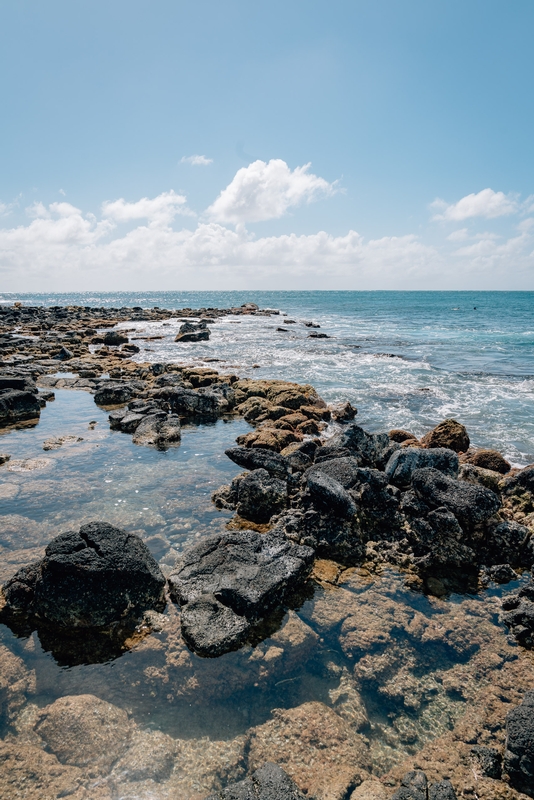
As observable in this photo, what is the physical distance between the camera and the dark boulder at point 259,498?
984 cm

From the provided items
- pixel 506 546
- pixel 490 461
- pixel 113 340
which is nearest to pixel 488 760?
pixel 506 546

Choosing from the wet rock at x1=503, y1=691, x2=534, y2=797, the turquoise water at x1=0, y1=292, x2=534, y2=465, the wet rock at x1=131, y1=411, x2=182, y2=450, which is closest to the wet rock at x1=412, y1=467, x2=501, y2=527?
the wet rock at x1=503, y1=691, x2=534, y2=797

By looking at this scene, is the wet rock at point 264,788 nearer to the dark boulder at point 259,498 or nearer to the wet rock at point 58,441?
the dark boulder at point 259,498

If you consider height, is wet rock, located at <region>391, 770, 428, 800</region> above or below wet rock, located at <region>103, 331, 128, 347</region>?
below

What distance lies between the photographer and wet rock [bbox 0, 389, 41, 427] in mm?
17391

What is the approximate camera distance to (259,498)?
9859 mm

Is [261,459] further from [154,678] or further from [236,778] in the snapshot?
[236,778]

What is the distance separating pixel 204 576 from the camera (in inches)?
280

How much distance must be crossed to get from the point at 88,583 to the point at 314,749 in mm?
3838

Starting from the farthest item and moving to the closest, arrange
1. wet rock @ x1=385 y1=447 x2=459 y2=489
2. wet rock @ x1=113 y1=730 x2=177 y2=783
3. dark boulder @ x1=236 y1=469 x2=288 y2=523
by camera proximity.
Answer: wet rock @ x1=385 y1=447 x2=459 y2=489, dark boulder @ x1=236 y1=469 x2=288 y2=523, wet rock @ x1=113 y1=730 x2=177 y2=783

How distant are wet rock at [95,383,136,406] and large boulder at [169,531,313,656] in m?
14.1

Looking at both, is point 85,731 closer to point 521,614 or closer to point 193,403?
point 521,614

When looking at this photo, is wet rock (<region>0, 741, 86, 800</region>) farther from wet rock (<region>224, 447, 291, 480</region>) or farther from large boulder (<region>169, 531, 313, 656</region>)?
wet rock (<region>224, 447, 291, 480</region>)

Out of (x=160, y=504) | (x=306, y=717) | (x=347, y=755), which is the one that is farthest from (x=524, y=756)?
(x=160, y=504)
